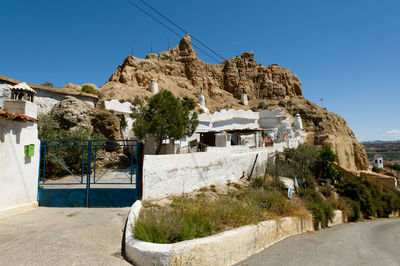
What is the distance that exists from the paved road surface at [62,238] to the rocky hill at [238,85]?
28.2 m

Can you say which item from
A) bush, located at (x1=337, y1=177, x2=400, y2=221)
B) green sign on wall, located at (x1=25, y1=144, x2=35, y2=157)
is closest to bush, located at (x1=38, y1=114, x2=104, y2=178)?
green sign on wall, located at (x1=25, y1=144, x2=35, y2=157)

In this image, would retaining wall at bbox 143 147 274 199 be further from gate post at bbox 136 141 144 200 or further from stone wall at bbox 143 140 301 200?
gate post at bbox 136 141 144 200

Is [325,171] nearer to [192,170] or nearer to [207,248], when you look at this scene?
[192,170]

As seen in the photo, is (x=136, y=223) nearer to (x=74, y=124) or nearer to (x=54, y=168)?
(x=54, y=168)

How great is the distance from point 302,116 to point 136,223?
39238 mm

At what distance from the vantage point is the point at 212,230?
17.1ft

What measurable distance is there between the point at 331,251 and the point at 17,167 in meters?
10.3

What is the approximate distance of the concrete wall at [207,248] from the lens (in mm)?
3869

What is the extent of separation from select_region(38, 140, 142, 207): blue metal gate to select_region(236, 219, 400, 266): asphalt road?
5016 mm

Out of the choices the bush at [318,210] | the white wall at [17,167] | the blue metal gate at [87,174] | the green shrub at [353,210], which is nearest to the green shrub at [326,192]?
the green shrub at [353,210]

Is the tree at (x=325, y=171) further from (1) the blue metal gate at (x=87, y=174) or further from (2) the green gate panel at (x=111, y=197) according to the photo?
(2) the green gate panel at (x=111, y=197)

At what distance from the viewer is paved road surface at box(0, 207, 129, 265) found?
386 cm

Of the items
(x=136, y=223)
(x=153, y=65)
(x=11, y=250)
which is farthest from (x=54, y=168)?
(x=153, y=65)

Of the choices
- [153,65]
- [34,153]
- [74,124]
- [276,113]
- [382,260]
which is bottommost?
[382,260]
